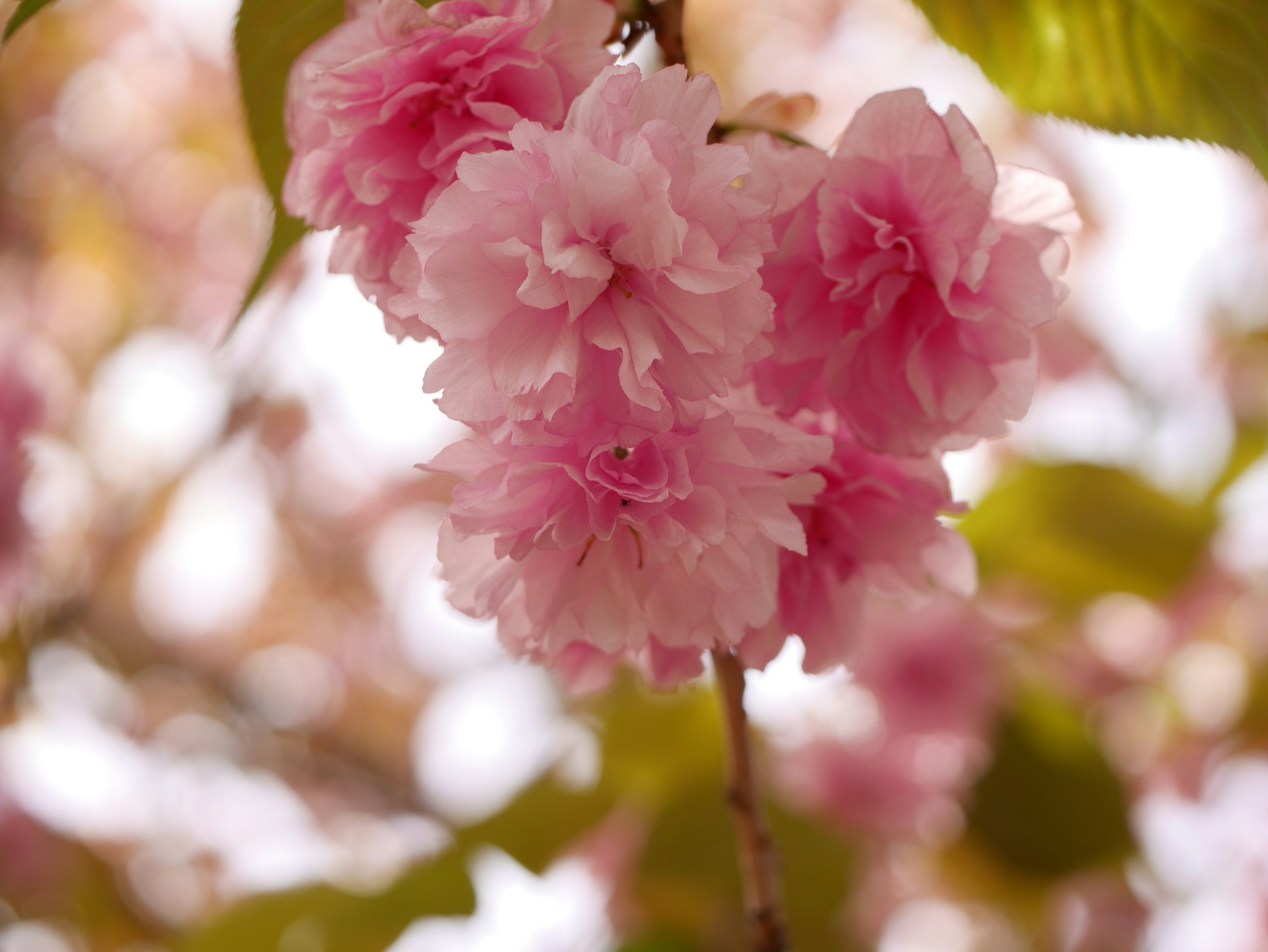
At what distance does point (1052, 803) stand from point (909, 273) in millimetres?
941

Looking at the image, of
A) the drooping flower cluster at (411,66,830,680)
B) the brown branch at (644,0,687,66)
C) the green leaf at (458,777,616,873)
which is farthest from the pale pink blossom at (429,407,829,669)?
the green leaf at (458,777,616,873)

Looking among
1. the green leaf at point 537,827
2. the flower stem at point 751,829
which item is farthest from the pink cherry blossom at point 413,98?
the green leaf at point 537,827

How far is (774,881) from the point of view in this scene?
1.60ft

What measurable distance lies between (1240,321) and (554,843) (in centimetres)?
166

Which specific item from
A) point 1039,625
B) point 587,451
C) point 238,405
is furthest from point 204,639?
point 587,451

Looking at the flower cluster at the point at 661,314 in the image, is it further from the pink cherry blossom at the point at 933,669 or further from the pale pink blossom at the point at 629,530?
the pink cherry blossom at the point at 933,669

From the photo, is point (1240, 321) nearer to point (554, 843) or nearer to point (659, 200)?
point (554, 843)

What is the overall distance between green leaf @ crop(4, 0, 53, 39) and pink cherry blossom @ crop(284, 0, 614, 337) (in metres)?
0.11

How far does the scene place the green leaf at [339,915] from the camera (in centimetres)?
91

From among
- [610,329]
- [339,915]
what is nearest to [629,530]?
[610,329]

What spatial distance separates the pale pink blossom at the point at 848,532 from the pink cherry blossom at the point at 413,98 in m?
0.20

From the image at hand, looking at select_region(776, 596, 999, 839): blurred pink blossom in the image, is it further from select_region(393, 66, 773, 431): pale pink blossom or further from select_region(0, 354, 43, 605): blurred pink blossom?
select_region(0, 354, 43, 605): blurred pink blossom

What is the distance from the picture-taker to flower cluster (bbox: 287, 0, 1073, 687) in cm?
37

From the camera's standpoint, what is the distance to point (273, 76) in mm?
495
